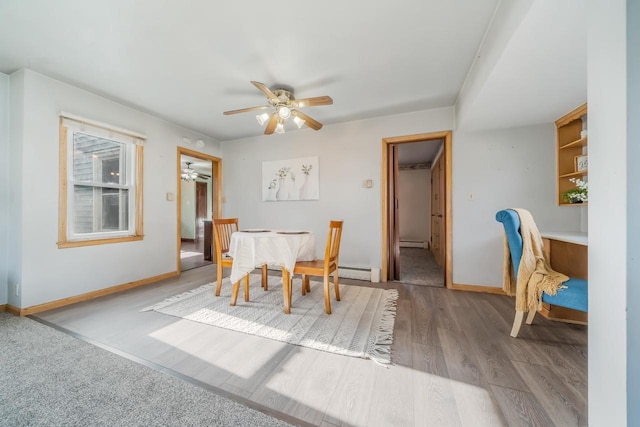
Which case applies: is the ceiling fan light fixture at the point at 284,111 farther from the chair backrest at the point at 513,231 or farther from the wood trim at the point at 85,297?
the wood trim at the point at 85,297

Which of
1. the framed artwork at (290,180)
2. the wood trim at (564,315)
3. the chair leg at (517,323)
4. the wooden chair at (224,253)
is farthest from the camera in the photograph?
the framed artwork at (290,180)

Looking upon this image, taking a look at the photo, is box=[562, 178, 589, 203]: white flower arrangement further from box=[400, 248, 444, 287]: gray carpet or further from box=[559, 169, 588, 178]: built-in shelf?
box=[400, 248, 444, 287]: gray carpet

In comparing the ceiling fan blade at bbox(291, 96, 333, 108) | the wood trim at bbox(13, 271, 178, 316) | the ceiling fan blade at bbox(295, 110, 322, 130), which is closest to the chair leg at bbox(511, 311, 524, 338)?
the ceiling fan blade at bbox(291, 96, 333, 108)

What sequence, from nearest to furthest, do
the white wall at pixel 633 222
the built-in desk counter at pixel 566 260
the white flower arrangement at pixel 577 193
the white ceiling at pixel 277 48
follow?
the white wall at pixel 633 222 < the white ceiling at pixel 277 48 < the built-in desk counter at pixel 566 260 < the white flower arrangement at pixel 577 193

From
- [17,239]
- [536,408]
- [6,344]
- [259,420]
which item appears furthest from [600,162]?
[17,239]

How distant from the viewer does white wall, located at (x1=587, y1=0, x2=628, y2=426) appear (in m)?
0.66

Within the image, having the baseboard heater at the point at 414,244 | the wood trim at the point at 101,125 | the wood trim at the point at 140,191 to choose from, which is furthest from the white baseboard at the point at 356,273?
the baseboard heater at the point at 414,244

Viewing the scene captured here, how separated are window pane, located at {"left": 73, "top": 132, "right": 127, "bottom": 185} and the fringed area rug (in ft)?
5.73

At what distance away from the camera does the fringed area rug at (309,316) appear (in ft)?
5.67

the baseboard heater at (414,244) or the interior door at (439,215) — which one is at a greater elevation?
the interior door at (439,215)

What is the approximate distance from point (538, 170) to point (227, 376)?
3718mm

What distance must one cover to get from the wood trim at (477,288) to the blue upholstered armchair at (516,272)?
0.90m

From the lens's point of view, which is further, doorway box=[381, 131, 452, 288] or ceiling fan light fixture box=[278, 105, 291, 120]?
doorway box=[381, 131, 452, 288]

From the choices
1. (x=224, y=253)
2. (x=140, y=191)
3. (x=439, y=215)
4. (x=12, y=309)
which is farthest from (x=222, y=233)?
(x=439, y=215)
